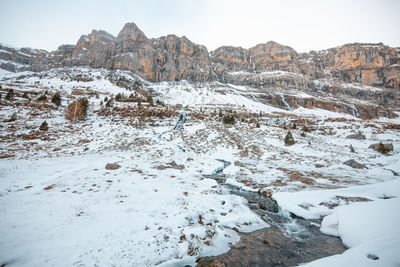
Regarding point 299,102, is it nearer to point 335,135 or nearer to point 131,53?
point 335,135

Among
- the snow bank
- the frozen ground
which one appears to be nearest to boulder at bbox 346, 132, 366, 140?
the frozen ground

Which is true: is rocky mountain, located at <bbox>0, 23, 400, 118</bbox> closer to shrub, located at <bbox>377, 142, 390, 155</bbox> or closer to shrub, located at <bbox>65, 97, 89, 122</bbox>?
shrub, located at <bbox>377, 142, 390, 155</bbox>

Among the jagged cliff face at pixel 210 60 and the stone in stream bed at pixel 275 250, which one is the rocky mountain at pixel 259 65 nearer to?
the jagged cliff face at pixel 210 60

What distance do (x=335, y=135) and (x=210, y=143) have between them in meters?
22.8

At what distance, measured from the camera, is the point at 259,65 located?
14400 cm

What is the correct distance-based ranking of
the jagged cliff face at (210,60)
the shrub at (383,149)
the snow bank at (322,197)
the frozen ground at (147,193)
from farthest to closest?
the jagged cliff face at (210,60)
the shrub at (383,149)
the snow bank at (322,197)
the frozen ground at (147,193)

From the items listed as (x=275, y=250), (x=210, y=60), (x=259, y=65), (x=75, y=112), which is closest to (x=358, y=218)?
(x=275, y=250)

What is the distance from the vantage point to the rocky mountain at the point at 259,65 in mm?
99500

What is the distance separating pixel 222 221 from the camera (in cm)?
542

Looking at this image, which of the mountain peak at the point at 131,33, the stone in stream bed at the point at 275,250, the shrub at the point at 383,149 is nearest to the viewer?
the stone in stream bed at the point at 275,250

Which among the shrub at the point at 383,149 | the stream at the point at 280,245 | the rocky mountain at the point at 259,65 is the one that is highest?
the rocky mountain at the point at 259,65

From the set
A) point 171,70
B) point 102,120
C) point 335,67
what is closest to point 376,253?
point 102,120

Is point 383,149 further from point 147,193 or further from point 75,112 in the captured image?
point 75,112

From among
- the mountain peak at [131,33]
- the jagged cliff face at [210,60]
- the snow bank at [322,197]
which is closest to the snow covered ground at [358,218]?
the snow bank at [322,197]
